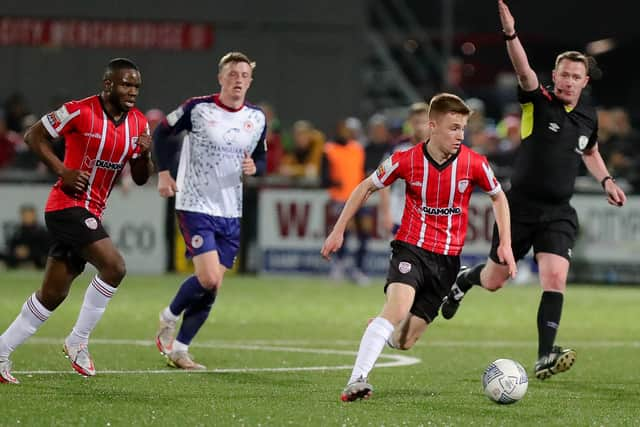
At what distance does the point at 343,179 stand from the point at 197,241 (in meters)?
10.4

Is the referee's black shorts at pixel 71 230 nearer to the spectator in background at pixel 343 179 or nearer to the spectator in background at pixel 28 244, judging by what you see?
the spectator in background at pixel 28 244

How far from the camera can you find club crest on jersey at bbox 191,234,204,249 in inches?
420

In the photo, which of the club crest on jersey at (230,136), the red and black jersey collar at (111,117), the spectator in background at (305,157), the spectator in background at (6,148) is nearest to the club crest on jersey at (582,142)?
the club crest on jersey at (230,136)

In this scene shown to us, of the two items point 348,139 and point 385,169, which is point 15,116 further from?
point 385,169

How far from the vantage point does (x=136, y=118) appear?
966 cm

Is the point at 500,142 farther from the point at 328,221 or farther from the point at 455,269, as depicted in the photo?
the point at 455,269

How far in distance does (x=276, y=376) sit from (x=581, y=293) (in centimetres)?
1066

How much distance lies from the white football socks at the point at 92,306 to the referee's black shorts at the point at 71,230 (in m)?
0.25

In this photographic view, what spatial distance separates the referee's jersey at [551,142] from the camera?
34.3 feet

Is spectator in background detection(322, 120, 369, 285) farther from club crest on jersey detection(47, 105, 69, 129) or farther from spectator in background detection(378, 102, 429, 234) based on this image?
club crest on jersey detection(47, 105, 69, 129)

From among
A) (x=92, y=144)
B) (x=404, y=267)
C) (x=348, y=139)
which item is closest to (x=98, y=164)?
(x=92, y=144)

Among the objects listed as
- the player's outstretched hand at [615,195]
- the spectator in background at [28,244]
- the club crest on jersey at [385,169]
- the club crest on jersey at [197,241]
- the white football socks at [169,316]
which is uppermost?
the club crest on jersey at [385,169]

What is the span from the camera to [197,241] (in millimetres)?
10680

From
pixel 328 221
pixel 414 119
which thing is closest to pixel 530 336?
pixel 414 119
